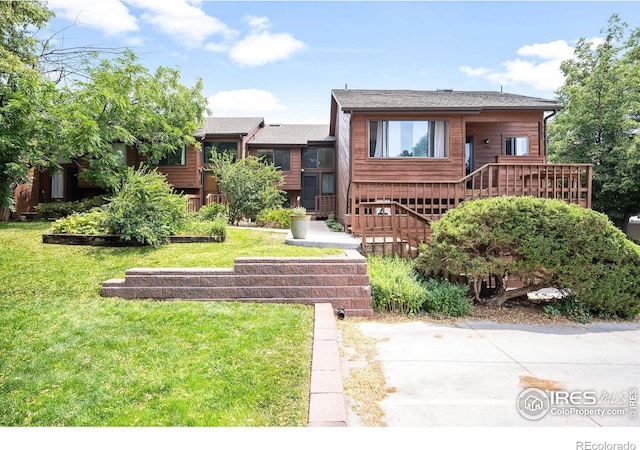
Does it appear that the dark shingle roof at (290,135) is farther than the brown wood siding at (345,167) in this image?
Yes

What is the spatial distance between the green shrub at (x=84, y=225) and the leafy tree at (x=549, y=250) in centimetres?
800

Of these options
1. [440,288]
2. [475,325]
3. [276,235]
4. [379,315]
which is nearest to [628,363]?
[475,325]

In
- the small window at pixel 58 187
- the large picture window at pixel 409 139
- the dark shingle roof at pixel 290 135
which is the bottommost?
the small window at pixel 58 187

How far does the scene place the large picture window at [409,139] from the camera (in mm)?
12070

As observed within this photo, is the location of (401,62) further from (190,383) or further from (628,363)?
(190,383)

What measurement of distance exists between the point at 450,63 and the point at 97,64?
13.6 metres

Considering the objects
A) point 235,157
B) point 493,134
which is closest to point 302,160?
point 235,157

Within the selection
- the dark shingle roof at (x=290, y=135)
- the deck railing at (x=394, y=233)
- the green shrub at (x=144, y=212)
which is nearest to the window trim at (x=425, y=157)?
the deck railing at (x=394, y=233)

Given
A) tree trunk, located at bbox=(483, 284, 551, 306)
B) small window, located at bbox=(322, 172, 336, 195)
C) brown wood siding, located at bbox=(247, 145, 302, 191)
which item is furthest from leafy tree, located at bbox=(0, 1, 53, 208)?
small window, located at bbox=(322, 172, 336, 195)

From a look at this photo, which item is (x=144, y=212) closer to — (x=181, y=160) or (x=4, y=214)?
(x=4, y=214)

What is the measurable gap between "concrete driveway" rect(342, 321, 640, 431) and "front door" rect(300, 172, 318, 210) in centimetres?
1638

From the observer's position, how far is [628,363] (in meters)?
4.21

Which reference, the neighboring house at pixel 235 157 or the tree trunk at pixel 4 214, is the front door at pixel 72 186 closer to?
the neighboring house at pixel 235 157

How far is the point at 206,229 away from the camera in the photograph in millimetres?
9594
